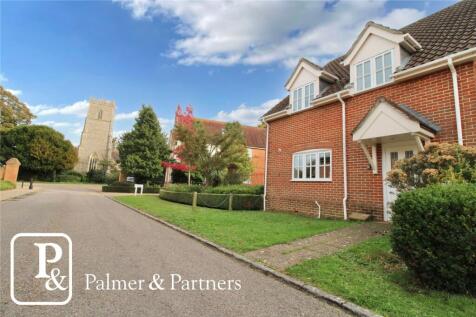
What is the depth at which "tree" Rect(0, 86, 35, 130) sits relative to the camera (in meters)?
38.2

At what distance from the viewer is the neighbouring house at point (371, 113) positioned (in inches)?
296

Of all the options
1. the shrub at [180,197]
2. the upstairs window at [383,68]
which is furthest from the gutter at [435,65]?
the shrub at [180,197]

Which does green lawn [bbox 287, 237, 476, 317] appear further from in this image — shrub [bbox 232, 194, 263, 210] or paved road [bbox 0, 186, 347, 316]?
shrub [bbox 232, 194, 263, 210]

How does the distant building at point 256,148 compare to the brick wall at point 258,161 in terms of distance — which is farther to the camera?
the brick wall at point 258,161

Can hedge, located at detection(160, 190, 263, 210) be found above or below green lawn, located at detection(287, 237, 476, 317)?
above

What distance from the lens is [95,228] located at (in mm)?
8117

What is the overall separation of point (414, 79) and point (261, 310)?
8896 millimetres

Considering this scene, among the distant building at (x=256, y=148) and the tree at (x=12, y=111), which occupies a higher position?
the tree at (x=12, y=111)

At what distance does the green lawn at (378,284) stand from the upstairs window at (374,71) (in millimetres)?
6493

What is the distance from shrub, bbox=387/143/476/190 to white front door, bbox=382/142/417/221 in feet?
7.77

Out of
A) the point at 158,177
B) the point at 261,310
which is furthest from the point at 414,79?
the point at 158,177
